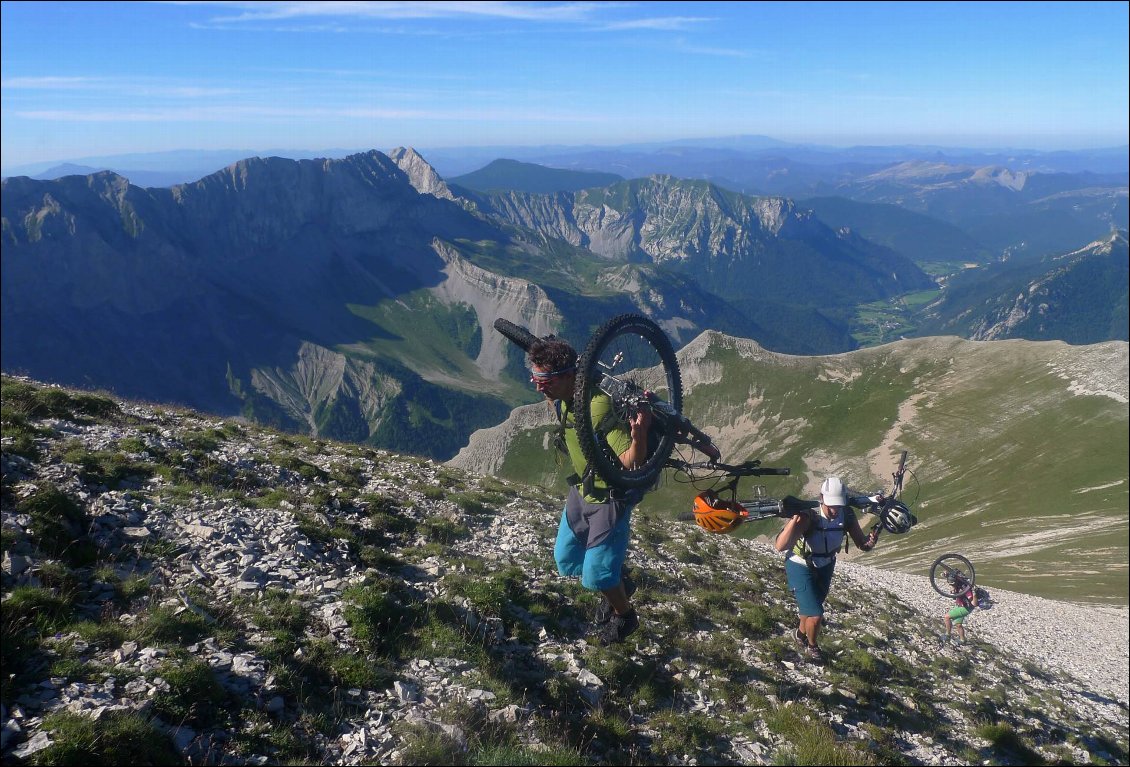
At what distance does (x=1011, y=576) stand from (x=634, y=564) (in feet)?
200

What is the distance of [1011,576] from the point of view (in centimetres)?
5844

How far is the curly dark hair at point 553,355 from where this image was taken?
1027 cm

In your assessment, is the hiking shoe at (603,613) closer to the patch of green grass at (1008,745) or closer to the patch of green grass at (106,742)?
the patch of green grass at (106,742)

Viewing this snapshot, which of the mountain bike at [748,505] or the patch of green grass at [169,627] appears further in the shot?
the mountain bike at [748,505]

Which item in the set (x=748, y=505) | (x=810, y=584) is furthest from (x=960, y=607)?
(x=748, y=505)

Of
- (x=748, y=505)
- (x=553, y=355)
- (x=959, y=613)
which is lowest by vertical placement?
(x=959, y=613)

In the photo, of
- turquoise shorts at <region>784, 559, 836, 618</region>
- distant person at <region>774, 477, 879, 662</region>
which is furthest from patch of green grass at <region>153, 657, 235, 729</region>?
turquoise shorts at <region>784, 559, 836, 618</region>

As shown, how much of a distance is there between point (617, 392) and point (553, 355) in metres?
1.83

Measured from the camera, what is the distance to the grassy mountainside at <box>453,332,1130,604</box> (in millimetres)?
67875

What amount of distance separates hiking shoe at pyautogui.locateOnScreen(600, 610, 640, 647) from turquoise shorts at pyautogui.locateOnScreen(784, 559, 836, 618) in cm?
444

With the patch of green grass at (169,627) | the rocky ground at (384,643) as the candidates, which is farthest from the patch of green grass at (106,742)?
the patch of green grass at (169,627)

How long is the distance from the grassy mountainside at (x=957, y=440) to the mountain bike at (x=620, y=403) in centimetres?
5516

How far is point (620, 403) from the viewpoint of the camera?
1104cm

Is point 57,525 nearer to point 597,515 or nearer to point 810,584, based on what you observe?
point 597,515
